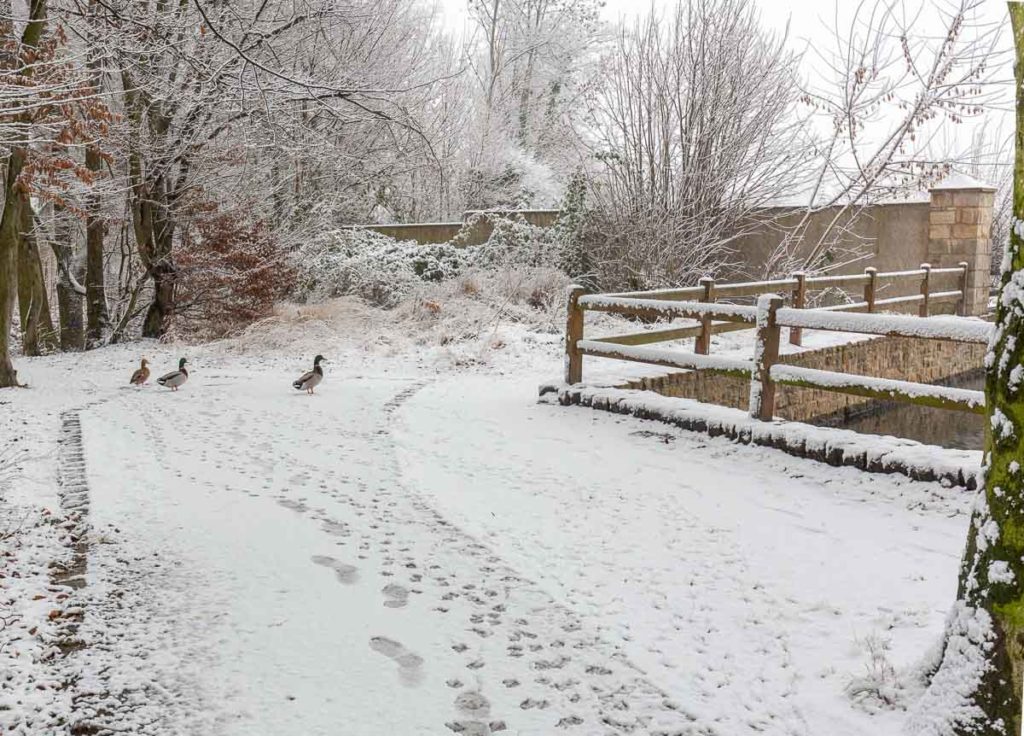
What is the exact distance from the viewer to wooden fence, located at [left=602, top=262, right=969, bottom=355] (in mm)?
10773

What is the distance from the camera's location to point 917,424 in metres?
12.7

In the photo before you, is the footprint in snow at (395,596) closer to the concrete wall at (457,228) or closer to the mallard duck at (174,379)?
the mallard duck at (174,379)

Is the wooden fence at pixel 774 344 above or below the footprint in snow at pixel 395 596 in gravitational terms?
Answer: above

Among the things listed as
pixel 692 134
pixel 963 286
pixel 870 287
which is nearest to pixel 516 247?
pixel 692 134

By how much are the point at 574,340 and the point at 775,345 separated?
2.52m

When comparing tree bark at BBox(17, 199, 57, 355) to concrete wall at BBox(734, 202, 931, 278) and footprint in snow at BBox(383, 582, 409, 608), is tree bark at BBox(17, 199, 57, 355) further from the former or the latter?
footprint in snow at BBox(383, 582, 409, 608)

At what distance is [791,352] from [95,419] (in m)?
8.39

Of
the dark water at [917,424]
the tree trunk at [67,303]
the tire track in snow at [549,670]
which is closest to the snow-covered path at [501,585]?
the tire track in snow at [549,670]

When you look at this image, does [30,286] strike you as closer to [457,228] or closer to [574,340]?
[457,228]

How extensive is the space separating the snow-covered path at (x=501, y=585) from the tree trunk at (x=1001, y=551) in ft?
1.54

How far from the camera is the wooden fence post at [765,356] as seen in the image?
25.0 feet

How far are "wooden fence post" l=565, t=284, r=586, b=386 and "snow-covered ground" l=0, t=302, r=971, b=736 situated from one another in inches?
33.4

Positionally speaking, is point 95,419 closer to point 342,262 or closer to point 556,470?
point 556,470

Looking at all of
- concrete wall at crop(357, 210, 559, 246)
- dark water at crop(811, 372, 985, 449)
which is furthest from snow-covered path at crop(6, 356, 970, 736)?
concrete wall at crop(357, 210, 559, 246)
